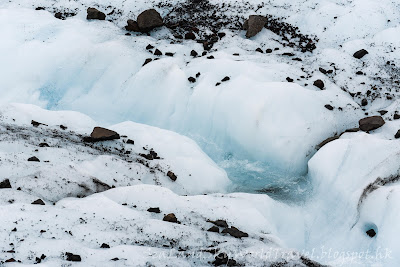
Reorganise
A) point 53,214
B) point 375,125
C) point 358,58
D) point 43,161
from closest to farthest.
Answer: point 53,214 < point 43,161 < point 375,125 < point 358,58

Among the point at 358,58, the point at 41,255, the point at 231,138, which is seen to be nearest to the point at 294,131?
the point at 231,138

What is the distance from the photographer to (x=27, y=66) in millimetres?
17703

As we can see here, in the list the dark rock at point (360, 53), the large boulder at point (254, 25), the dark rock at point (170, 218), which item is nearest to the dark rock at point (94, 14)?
the large boulder at point (254, 25)

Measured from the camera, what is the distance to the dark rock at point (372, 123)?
13.3 metres

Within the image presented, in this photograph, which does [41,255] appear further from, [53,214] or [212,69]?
[212,69]

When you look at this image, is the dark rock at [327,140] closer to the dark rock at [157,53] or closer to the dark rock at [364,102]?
the dark rock at [364,102]

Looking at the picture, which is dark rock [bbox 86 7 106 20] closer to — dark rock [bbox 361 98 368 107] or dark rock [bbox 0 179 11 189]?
dark rock [bbox 0 179 11 189]

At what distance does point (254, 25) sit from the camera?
65.1 feet

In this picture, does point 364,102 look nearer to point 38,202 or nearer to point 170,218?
point 170,218

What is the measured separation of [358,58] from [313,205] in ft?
31.3

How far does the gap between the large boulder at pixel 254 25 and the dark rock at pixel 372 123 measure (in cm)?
880

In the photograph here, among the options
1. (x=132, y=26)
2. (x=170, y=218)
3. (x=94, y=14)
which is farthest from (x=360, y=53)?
(x=94, y=14)

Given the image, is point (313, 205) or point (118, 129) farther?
point (118, 129)

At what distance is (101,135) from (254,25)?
37.1ft
